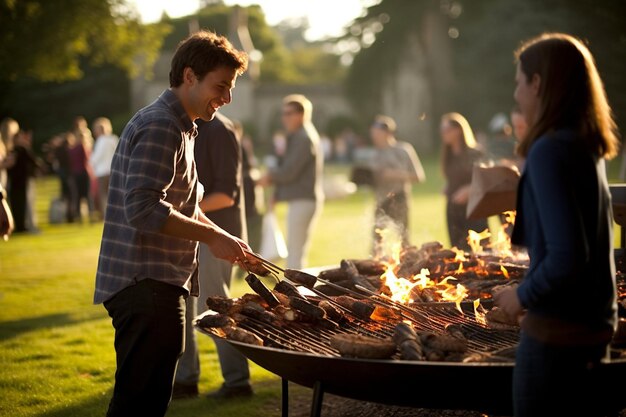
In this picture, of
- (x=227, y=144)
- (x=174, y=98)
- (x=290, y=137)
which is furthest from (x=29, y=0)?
(x=174, y=98)

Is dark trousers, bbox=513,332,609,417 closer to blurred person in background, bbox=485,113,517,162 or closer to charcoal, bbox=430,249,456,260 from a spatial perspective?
charcoal, bbox=430,249,456,260

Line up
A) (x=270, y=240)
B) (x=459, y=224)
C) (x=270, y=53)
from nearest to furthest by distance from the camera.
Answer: (x=459, y=224)
(x=270, y=240)
(x=270, y=53)

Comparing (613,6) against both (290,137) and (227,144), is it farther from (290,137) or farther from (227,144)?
(227,144)

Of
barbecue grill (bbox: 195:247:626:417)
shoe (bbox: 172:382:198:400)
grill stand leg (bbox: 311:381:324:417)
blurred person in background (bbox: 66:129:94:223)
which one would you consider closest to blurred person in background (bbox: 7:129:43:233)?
blurred person in background (bbox: 66:129:94:223)

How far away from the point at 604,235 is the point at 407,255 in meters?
3.46

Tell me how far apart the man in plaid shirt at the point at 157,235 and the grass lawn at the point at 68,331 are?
2.20 metres

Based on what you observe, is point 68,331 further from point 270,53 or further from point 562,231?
point 270,53

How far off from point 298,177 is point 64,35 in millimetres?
14480

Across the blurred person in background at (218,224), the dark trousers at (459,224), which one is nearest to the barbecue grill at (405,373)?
the blurred person in background at (218,224)

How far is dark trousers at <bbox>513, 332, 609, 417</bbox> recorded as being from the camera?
2.70m

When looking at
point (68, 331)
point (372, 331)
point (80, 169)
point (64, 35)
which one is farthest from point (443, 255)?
point (64, 35)

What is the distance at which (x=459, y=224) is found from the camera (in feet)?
30.0

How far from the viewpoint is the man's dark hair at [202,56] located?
363cm

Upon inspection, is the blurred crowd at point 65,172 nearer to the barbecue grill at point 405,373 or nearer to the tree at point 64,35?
the tree at point 64,35
